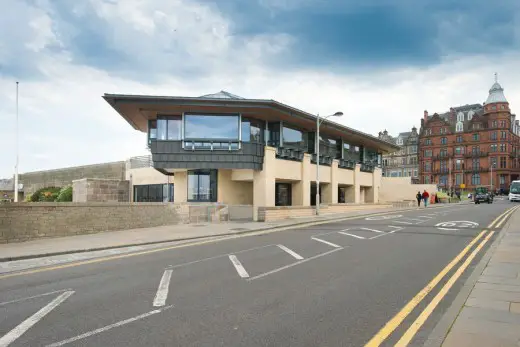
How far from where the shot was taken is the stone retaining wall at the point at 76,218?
14391mm

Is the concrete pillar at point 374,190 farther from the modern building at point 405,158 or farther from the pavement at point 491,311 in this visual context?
the modern building at point 405,158

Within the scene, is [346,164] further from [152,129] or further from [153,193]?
[152,129]

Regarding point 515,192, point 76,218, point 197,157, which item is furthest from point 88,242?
point 515,192

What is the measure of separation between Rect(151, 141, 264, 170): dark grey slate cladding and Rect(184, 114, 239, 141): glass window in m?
1.09

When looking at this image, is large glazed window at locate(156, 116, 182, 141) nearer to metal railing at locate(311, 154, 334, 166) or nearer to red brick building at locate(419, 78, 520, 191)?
metal railing at locate(311, 154, 334, 166)

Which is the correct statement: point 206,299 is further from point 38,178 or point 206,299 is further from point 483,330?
point 38,178

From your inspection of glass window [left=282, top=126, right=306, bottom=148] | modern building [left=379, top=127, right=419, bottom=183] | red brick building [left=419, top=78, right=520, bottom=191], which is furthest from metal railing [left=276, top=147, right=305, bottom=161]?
modern building [left=379, top=127, right=419, bottom=183]

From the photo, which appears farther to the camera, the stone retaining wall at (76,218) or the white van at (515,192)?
the white van at (515,192)

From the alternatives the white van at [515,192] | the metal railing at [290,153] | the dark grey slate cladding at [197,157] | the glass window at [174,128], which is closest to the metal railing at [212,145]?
the dark grey slate cladding at [197,157]

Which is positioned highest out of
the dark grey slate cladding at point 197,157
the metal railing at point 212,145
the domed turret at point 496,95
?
the domed turret at point 496,95

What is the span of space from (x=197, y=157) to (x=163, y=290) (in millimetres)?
19715

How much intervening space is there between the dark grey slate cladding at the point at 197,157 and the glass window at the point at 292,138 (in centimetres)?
542

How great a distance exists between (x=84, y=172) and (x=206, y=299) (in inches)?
1870

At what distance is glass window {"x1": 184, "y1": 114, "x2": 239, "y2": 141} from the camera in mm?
26719
